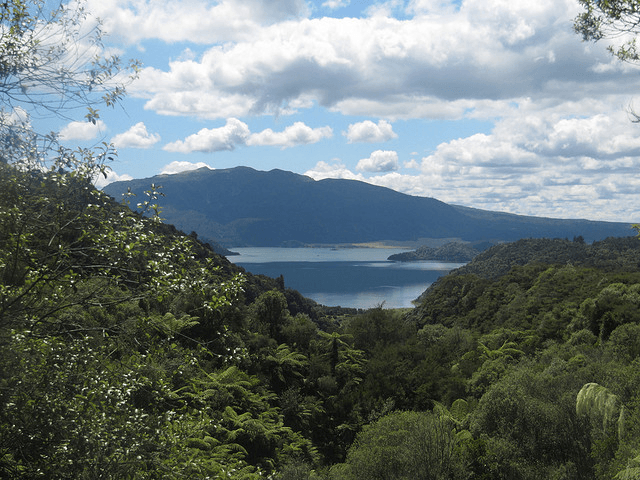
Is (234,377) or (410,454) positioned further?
(234,377)

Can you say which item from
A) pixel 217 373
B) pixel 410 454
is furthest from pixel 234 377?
pixel 410 454

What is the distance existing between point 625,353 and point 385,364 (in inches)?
493

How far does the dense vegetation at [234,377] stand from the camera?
4398 millimetres

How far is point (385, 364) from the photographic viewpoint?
92.5 ft

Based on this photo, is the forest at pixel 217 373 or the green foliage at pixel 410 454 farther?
the green foliage at pixel 410 454

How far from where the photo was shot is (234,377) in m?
20.2

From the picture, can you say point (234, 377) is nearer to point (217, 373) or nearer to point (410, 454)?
point (217, 373)

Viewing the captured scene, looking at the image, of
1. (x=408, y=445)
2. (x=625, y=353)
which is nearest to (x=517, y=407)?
(x=408, y=445)

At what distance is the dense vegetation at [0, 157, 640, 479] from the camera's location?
4.40 meters

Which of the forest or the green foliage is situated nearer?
the forest

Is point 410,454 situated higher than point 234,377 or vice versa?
point 234,377

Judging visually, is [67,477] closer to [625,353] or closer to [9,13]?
[9,13]

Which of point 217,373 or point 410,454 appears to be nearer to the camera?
point 410,454

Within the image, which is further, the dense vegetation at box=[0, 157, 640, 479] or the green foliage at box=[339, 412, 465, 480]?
the green foliage at box=[339, 412, 465, 480]
